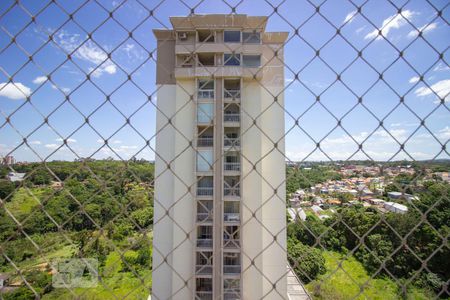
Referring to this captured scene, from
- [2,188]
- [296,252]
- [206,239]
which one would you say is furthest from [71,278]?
[296,252]

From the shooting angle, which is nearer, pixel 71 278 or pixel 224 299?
pixel 224 299

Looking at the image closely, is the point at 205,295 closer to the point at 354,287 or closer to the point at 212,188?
the point at 212,188

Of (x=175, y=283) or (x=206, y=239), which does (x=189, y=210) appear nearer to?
(x=206, y=239)

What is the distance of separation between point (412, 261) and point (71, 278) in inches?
381

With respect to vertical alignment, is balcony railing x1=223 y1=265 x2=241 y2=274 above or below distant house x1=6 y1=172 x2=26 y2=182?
below

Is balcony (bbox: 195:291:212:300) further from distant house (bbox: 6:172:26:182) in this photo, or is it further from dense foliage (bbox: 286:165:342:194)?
distant house (bbox: 6:172:26:182)

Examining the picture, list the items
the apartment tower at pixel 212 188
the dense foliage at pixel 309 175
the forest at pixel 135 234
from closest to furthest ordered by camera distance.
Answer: the forest at pixel 135 234 → the dense foliage at pixel 309 175 → the apartment tower at pixel 212 188

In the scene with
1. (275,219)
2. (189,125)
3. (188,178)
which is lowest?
(275,219)

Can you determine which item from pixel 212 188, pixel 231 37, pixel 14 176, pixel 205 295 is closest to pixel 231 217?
pixel 212 188

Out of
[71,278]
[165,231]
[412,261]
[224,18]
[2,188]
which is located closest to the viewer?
[2,188]

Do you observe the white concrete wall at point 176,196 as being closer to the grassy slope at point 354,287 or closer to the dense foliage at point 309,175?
the dense foliage at point 309,175

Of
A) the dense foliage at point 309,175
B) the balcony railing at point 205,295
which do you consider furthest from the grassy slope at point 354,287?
the dense foliage at point 309,175

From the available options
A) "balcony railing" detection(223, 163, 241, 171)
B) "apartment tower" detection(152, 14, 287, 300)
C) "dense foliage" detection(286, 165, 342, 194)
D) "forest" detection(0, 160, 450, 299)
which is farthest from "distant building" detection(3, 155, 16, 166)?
"balcony railing" detection(223, 163, 241, 171)

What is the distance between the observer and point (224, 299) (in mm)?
4305
